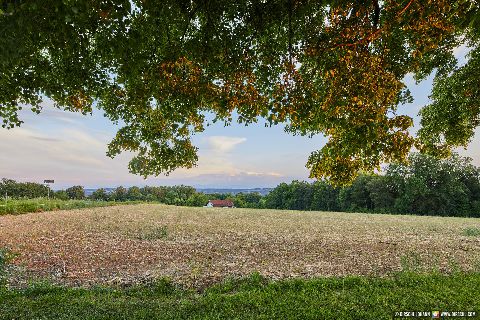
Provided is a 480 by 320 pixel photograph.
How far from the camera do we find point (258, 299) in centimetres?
868

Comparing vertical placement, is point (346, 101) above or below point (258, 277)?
above

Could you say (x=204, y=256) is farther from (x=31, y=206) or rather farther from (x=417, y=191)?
(x=417, y=191)

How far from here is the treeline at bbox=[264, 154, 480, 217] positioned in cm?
7438

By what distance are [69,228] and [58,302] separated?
60.4 feet

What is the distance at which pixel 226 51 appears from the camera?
36.3ft

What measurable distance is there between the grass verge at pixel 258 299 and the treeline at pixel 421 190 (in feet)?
210

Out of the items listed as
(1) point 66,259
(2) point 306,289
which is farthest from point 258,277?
(1) point 66,259

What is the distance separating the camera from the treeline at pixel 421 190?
7438cm

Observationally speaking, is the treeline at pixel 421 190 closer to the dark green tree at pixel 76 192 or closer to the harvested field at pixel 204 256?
the harvested field at pixel 204 256

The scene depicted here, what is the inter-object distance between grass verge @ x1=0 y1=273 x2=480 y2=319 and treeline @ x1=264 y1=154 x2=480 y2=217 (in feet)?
210

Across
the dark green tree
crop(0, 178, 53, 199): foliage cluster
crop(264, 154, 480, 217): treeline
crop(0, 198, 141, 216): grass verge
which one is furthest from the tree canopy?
the dark green tree

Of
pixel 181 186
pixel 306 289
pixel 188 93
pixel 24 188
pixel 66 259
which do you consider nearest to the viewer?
pixel 306 289

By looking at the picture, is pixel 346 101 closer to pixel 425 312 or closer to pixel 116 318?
pixel 425 312

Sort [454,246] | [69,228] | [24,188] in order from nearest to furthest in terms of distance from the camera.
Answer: [454,246] < [69,228] < [24,188]
